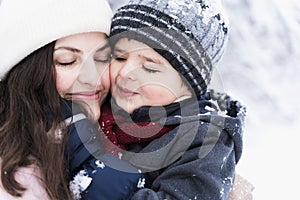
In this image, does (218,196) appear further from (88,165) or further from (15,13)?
(15,13)

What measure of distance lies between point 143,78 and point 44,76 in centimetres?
27

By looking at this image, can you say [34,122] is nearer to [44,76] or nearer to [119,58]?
[44,76]

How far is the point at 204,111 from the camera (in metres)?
1.73

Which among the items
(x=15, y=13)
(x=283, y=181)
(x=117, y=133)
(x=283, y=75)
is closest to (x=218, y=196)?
(x=117, y=133)

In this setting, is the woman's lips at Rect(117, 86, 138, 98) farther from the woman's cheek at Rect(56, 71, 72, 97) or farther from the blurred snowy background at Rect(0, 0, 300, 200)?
the blurred snowy background at Rect(0, 0, 300, 200)

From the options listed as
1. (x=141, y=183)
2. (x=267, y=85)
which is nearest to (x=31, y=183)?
(x=141, y=183)

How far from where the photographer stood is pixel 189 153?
→ 1.64m

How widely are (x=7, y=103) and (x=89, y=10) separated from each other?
1.14 ft

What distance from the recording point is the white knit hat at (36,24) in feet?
5.60

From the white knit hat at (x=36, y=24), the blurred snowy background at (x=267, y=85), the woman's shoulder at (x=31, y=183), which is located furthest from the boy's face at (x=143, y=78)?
the blurred snowy background at (x=267, y=85)

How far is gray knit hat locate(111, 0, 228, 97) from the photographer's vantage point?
67.1 inches

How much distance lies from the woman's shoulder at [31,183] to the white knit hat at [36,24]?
30 cm

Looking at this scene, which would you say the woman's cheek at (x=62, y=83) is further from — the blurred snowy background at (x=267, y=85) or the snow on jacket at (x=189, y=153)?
the blurred snowy background at (x=267, y=85)

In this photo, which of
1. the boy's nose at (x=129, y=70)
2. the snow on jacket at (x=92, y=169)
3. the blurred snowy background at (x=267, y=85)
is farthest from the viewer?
the blurred snowy background at (x=267, y=85)
